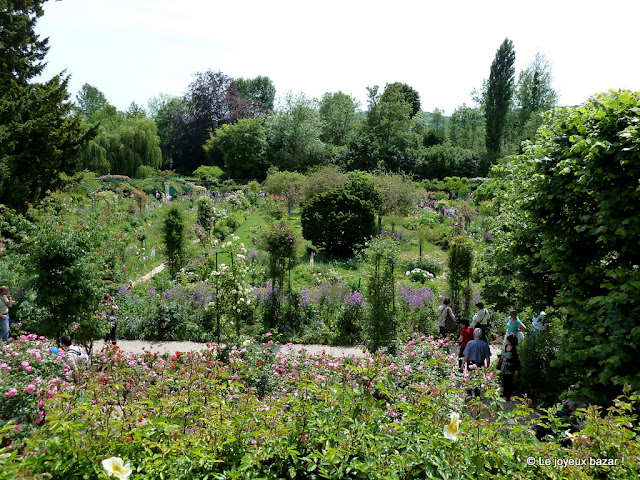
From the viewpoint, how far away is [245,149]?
39.6 metres

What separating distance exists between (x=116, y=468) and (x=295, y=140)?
1525 inches

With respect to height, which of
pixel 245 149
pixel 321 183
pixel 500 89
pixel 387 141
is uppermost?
pixel 500 89

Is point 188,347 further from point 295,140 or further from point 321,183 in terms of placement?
point 295,140

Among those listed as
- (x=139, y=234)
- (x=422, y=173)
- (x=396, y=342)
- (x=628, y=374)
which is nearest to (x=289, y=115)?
(x=422, y=173)

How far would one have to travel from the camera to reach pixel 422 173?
40125 millimetres

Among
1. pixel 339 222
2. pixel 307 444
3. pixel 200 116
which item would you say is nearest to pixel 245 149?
pixel 200 116

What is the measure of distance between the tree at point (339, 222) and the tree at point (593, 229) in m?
10.3

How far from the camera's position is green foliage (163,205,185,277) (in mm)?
13648

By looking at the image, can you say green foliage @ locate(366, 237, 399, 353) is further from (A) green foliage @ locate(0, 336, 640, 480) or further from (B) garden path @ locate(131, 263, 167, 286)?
(B) garden path @ locate(131, 263, 167, 286)

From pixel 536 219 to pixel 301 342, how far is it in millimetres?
5646

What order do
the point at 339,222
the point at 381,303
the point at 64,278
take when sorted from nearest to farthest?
the point at 64,278 → the point at 381,303 → the point at 339,222

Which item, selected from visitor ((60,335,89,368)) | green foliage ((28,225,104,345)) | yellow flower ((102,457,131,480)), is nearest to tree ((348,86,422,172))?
green foliage ((28,225,104,345))

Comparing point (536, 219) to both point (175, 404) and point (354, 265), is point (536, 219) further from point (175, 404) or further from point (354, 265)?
point (354, 265)

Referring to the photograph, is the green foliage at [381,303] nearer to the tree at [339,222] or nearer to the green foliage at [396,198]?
the tree at [339,222]
